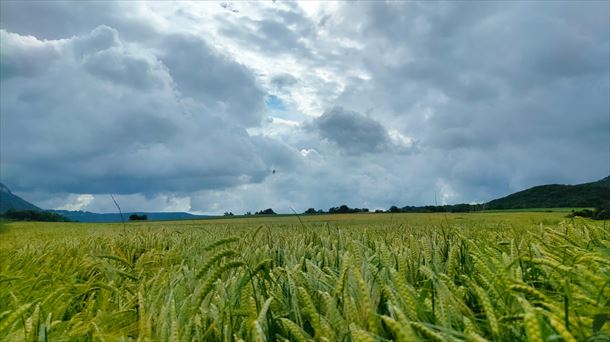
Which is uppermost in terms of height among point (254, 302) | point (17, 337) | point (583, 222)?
point (583, 222)

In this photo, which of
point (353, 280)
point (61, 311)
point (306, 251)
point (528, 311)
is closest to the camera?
point (528, 311)

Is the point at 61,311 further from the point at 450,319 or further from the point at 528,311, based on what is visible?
the point at 528,311

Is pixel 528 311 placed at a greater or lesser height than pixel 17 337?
greater

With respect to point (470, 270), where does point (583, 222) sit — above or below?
above

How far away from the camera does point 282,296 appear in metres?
2.07

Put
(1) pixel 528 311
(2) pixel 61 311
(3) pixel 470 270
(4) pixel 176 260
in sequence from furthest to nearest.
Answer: (4) pixel 176 260 < (3) pixel 470 270 < (2) pixel 61 311 < (1) pixel 528 311

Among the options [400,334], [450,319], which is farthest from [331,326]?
[400,334]

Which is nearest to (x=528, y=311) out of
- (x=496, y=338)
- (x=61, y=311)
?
(x=496, y=338)

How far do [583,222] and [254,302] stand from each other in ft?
12.9

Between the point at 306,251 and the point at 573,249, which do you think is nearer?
the point at 573,249

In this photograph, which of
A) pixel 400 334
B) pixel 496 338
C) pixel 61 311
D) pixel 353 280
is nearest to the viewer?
pixel 400 334

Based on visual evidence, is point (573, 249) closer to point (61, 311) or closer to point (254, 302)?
point (254, 302)

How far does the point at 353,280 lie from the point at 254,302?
387 millimetres

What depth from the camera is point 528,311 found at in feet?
3.88
